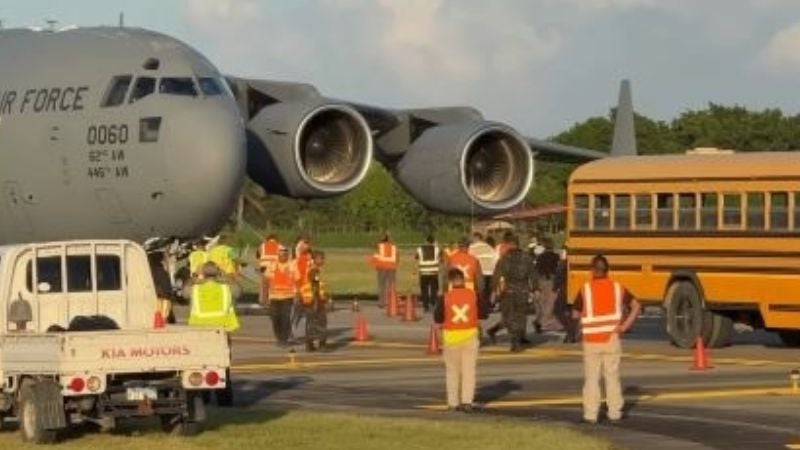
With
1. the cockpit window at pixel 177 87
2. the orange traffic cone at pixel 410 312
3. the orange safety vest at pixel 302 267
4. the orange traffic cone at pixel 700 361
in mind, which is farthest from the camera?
the orange traffic cone at pixel 410 312

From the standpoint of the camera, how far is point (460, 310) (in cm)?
2498

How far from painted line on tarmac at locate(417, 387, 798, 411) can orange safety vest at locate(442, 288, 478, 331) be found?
3.06 feet

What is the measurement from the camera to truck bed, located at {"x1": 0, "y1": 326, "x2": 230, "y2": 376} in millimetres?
21328

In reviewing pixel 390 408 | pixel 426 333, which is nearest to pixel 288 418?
pixel 390 408

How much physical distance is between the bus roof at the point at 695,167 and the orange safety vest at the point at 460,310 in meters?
9.55

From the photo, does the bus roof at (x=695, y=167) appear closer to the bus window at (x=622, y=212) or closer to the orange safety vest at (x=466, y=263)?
the bus window at (x=622, y=212)

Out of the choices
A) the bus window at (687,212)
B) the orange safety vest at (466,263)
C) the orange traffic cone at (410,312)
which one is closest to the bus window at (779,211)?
the bus window at (687,212)

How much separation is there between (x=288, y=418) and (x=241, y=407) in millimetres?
1950

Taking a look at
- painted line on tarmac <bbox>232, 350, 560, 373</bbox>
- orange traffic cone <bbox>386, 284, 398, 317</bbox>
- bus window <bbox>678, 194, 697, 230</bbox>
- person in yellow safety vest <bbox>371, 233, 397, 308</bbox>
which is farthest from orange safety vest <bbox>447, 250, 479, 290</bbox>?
person in yellow safety vest <bbox>371, 233, 397, 308</bbox>

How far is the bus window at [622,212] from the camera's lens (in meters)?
36.0

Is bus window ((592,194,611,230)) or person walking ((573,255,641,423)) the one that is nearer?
person walking ((573,255,641,423))

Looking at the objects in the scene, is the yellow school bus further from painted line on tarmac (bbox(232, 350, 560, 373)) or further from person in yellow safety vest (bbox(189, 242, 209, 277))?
person in yellow safety vest (bbox(189, 242, 209, 277))

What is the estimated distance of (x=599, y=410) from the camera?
79.1 ft

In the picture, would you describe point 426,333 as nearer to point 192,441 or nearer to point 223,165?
point 223,165
